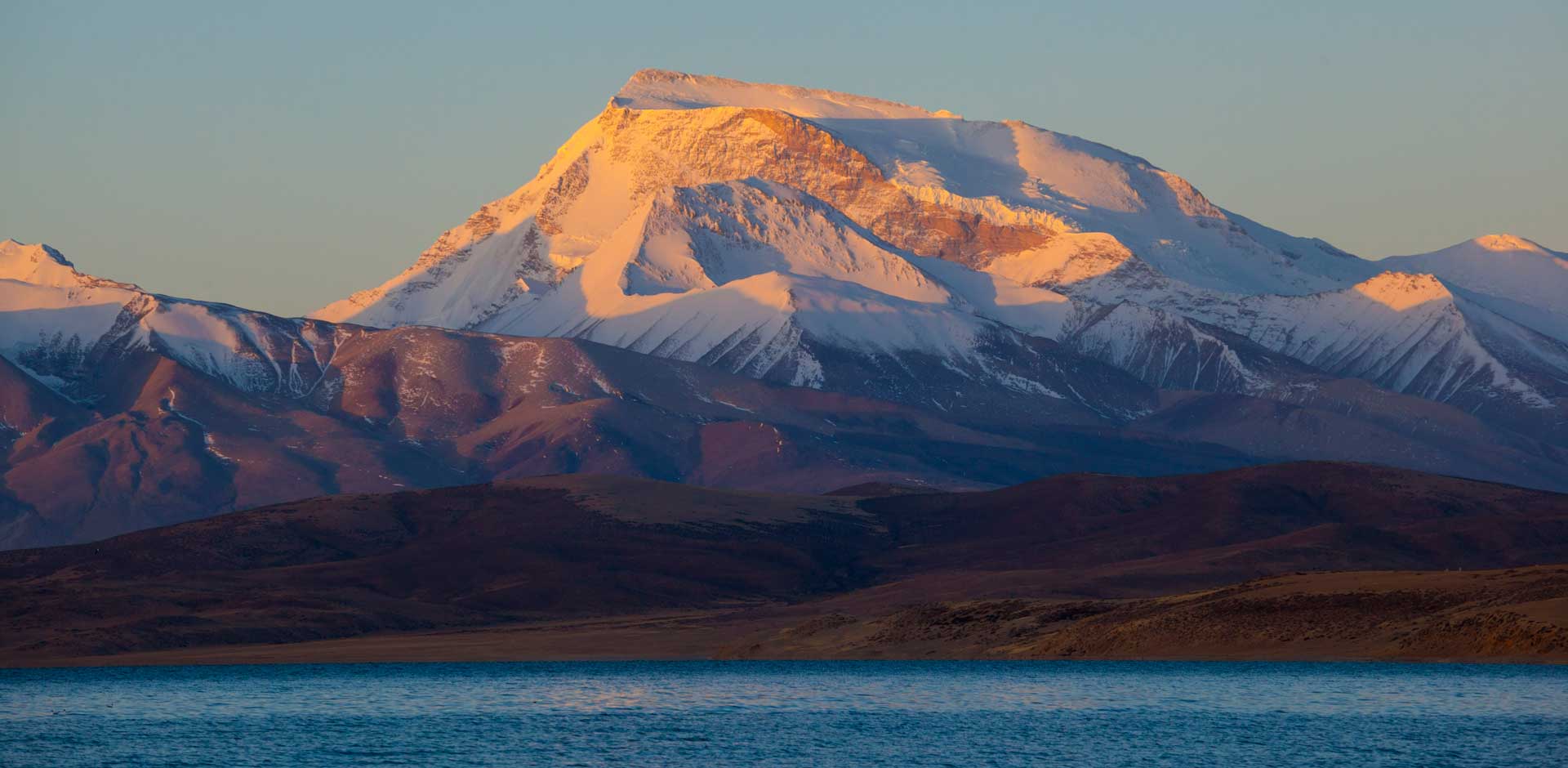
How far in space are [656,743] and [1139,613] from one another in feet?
180

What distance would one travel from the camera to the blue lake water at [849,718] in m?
95.1

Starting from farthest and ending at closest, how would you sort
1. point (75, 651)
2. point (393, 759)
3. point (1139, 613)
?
point (75, 651) → point (1139, 613) → point (393, 759)

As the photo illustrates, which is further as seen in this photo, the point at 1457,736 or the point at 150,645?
the point at 150,645

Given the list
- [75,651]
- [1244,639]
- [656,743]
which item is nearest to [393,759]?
[656,743]

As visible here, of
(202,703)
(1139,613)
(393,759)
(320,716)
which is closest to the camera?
(393,759)

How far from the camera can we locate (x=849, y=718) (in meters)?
111

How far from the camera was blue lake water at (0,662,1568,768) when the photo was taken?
95.1 metres

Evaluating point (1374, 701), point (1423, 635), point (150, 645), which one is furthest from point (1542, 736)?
point (150, 645)

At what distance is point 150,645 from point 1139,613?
82393 mm

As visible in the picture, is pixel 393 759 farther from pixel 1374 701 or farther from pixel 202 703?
pixel 1374 701

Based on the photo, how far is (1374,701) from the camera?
10700 cm

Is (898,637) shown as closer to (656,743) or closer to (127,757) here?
(656,743)

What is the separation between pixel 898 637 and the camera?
501 ft

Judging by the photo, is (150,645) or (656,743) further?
(150,645)
